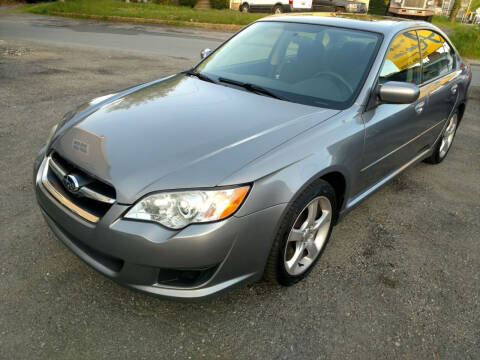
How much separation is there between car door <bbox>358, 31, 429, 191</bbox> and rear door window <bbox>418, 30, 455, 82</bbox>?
0.16 meters

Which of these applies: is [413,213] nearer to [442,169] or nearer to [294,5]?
[442,169]

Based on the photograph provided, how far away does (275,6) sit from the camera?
21.5 m

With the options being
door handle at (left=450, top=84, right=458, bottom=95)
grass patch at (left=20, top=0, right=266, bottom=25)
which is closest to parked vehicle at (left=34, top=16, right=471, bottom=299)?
door handle at (left=450, top=84, right=458, bottom=95)

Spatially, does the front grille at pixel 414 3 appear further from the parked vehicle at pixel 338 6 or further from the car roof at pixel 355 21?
the car roof at pixel 355 21

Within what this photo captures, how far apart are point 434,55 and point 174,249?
10.7ft

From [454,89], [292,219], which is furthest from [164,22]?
[292,219]

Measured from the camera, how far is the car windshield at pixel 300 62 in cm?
284

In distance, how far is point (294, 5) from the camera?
2072cm

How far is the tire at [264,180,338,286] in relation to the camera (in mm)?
2246

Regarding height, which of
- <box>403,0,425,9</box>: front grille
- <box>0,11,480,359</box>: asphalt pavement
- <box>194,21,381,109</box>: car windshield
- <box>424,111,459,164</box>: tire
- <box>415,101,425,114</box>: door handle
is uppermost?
<box>403,0,425,9</box>: front grille

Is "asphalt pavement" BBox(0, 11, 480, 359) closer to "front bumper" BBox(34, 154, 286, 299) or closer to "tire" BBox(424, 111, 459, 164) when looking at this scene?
"front bumper" BBox(34, 154, 286, 299)

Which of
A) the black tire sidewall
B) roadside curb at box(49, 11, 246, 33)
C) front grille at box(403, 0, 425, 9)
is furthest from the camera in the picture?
front grille at box(403, 0, 425, 9)

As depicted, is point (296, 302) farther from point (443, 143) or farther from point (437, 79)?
point (443, 143)

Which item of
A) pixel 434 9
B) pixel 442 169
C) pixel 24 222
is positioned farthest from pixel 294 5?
pixel 24 222
